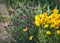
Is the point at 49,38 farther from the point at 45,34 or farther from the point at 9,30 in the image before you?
the point at 9,30

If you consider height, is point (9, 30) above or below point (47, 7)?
below

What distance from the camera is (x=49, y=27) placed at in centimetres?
519

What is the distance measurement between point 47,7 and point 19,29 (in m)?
0.84

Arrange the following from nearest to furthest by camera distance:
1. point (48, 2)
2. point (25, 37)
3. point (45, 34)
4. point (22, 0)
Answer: point (45, 34) → point (25, 37) → point (48, 2) → point (22, 0)

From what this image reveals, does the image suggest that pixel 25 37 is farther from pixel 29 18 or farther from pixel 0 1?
pixel 0 1

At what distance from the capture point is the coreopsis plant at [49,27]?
5.03 metres

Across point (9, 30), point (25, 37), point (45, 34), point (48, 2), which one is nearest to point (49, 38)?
point (45, 34)

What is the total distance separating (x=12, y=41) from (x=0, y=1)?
8.40 ft

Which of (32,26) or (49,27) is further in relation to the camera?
(32,26)

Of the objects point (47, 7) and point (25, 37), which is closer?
point (25, 37)

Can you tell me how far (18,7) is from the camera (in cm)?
619

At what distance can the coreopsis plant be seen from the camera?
16.5 feet

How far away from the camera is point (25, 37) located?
5.62m

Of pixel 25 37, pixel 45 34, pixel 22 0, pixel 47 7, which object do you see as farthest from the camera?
pixel 22 0
